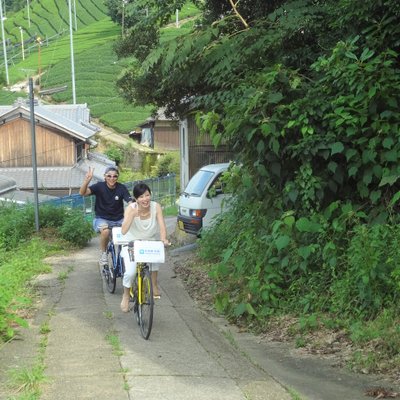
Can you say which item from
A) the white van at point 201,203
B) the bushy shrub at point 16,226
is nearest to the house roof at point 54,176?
the bushy shrub at point 16,226

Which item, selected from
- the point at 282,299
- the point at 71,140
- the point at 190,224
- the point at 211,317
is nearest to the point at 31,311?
the point at 211,317

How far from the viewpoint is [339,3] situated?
26.4 ft

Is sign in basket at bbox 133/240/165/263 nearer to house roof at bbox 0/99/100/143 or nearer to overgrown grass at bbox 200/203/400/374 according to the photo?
overgrown grass at bbox 200/203/400/374

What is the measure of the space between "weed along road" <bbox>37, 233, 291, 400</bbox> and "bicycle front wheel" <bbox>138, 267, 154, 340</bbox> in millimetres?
132

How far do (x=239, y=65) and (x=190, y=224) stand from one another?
21.3ft

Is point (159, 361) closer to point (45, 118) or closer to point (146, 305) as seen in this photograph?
point (146, 305)

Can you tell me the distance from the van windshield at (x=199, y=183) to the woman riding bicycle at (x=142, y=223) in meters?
7.70

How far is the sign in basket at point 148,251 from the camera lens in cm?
717

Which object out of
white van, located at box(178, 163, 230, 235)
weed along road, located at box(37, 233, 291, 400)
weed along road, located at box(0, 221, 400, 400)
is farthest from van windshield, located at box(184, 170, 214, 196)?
weed along road, located at box(0, 221, 400, 400)

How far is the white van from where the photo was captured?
1531 cm

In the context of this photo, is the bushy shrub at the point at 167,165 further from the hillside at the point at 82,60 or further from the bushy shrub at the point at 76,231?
the bushy shrub at the point at 76,231

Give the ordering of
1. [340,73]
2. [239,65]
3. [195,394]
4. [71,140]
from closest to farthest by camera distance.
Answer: [195,394] < [340,73] < [239,65] < [71,140]

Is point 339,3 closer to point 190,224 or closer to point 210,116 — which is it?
point 210,116

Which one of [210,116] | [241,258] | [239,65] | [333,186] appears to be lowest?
[241,258]
